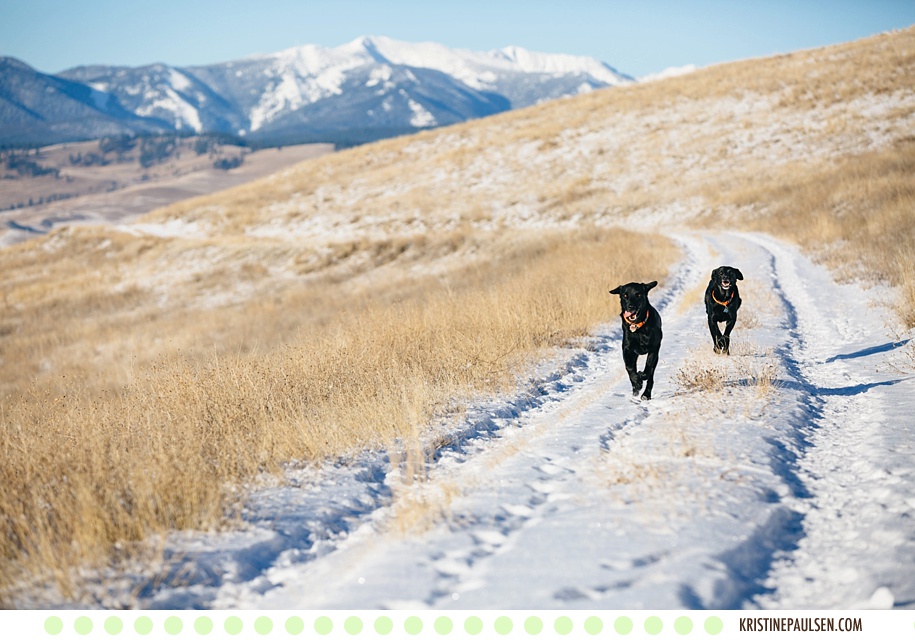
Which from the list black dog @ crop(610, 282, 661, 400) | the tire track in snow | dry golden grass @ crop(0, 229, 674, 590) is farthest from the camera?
black dog @ crop(610, 282, 661, 400)

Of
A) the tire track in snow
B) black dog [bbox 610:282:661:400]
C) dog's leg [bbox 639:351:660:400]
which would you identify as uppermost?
black dog [bbox 610:282:661:400]

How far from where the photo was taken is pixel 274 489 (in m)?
4.79

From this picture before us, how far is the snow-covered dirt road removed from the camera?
321 cm

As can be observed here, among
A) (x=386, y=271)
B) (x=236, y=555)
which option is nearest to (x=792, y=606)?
(x=236, y=555)

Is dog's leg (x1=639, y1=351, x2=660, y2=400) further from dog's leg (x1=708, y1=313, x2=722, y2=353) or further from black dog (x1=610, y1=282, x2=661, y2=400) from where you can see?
dog's leg (x1=708, y1=313, x2=722, y2=353)

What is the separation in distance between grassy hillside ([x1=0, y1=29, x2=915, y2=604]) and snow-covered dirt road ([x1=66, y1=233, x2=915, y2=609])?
0.63 metres

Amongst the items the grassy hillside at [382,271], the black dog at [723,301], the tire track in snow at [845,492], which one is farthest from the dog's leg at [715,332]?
the grassy hillside at [382,271]

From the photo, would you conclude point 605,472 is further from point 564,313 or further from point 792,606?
point 564,313

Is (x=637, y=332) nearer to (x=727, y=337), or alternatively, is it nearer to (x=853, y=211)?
(x=727, y=337)

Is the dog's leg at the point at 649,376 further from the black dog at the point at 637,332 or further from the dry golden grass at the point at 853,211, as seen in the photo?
the dry golden grass at the point at 853,211

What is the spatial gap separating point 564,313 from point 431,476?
21.1 ft

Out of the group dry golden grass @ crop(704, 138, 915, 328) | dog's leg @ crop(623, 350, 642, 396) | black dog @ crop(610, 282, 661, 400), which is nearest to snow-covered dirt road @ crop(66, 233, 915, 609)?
dog's leg @ crop(623, 350, 642, 396)

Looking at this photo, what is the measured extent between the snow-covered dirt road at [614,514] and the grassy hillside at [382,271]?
2.08ft

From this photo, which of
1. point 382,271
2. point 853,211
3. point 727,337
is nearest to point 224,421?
point 727,337
